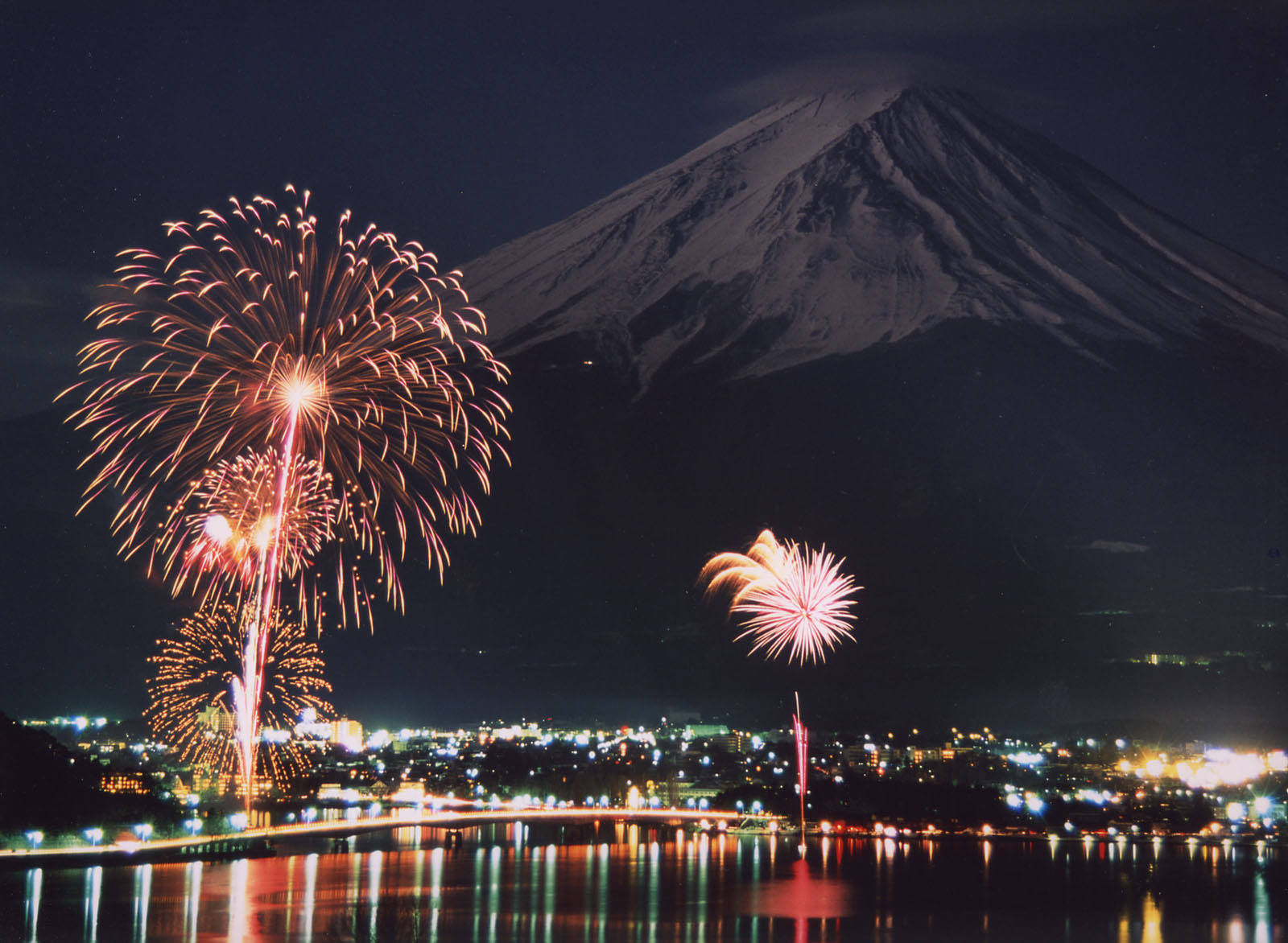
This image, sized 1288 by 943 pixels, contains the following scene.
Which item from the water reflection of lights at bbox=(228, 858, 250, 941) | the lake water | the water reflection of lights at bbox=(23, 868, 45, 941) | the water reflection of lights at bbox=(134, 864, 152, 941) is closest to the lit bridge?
the lake water

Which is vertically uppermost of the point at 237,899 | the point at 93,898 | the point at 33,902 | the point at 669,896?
the point at 33,902

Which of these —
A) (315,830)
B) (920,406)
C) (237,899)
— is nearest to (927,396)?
(920,406)

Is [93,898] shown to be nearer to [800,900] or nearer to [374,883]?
[374,883]

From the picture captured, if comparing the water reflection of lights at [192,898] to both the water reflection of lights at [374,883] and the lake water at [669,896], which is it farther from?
the water reflection of lights at [374,883]

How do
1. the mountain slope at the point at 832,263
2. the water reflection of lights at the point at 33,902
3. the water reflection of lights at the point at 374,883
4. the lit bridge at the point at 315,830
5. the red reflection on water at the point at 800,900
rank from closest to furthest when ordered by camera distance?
the water reflection of lights at the point at 33,902 < the water reflection of lights at the point at 374,883 < the red reflection on water at the point at 800,900 < the lit bridge at the point at 315,830 < the mountain slope at the point at 832,263

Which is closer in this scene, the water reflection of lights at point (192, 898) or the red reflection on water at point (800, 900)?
the water reflection of lights at point (192, 898)

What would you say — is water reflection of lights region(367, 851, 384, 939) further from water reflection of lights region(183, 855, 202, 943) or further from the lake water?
water reflection of lights region(183, 855, 202, 943)

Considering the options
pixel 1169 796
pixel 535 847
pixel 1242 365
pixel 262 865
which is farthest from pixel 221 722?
pixel 1242 365

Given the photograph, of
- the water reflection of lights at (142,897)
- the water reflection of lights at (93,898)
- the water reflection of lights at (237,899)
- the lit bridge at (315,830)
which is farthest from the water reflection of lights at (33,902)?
the water reflection of lights at (237,899)

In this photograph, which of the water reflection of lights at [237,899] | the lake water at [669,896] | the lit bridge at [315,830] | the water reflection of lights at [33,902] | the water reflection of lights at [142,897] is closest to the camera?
the water reflection of lights at [33,902]
